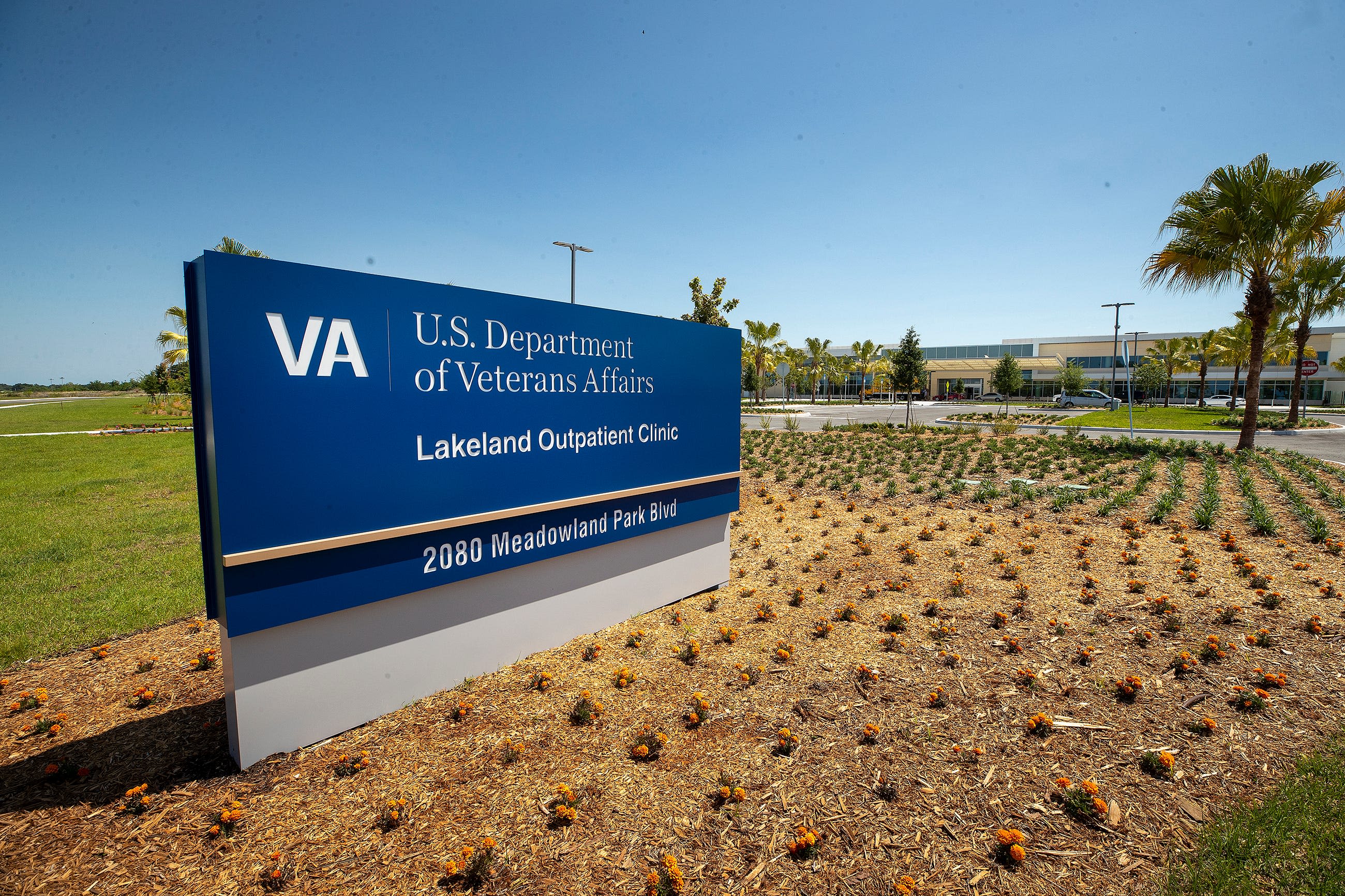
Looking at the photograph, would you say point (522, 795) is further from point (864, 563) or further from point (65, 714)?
point (864, 563)

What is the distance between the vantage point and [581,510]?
187 inches

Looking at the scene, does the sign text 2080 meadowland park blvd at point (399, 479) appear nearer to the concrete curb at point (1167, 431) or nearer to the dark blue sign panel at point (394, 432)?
the dark blue sign panel at point (394, 432)

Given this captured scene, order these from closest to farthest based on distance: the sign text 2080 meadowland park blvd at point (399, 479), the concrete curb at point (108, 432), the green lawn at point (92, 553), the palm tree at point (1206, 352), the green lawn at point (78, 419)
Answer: the sign text 2080 meadowland park blvd at point (399, 479) → the green lawn at point (92, 553) → the concrete curb at point (108, 432) → the green lawn at point (78, 419) → the palm tree at point (1206, 352)

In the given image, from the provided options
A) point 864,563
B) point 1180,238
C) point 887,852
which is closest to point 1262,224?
point 1180,238

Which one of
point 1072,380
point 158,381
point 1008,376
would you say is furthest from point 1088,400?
point 158,381

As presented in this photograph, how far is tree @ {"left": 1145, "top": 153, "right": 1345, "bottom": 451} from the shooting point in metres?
13.9

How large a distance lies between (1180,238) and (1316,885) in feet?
60.2

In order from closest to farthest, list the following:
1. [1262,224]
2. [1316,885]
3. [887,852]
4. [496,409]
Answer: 1. [1316,885]
2. [887,852]
3. [496,409]
4. [1262,224]

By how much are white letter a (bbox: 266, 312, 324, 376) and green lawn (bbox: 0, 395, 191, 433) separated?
35.1 m

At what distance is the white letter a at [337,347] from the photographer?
328cm

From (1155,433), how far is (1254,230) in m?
10.5

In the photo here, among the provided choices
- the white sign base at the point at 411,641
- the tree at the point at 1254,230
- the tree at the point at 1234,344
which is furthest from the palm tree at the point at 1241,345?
the white sign base at the point at 411,641

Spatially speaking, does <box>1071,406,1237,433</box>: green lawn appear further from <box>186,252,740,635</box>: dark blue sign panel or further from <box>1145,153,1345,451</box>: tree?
<box>186,252,740,635</box>: dark blue sign panel

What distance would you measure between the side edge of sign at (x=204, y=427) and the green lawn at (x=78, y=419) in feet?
114
